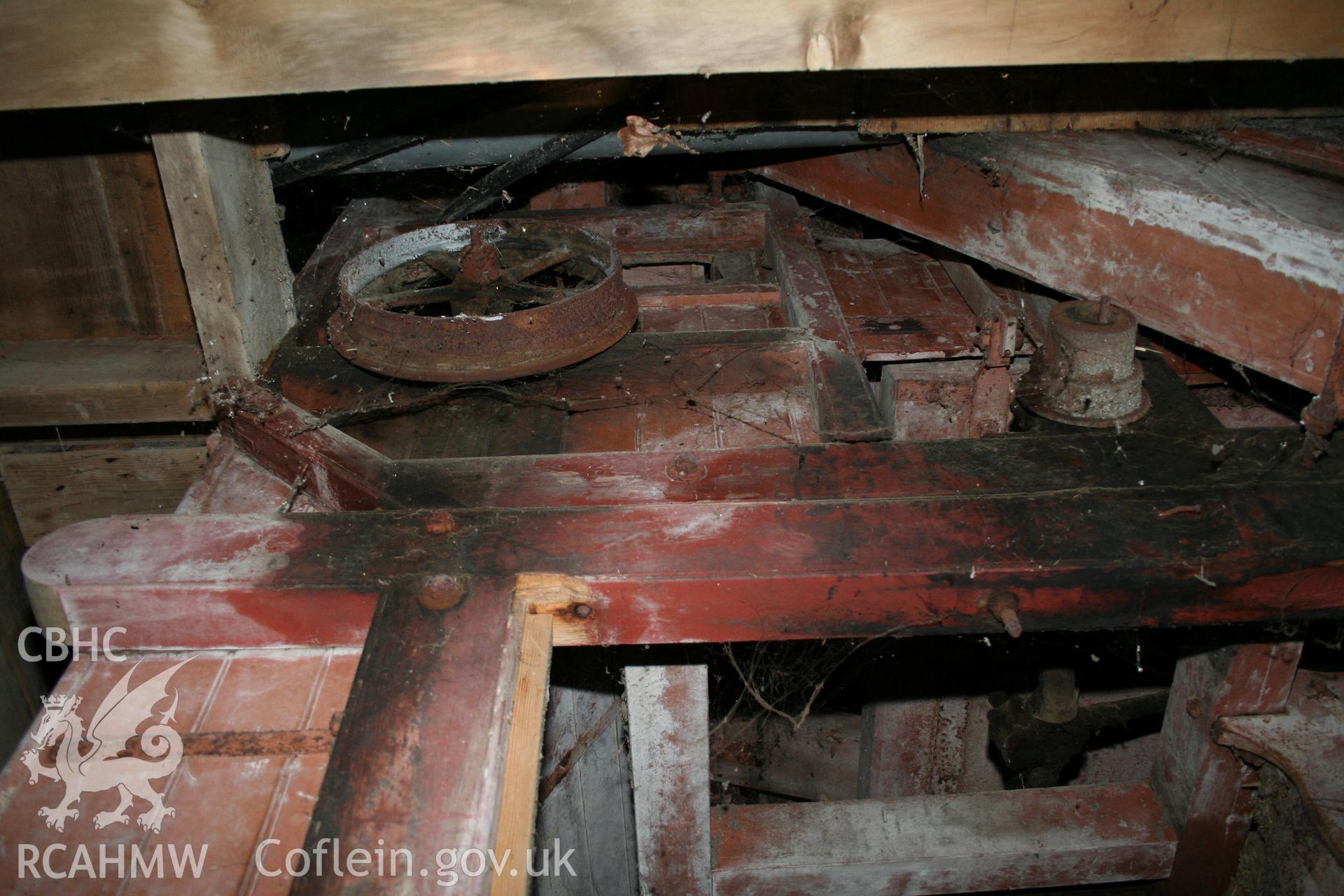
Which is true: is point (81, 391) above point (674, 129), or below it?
below

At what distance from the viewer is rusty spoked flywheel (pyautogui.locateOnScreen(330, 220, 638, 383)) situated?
7.64 feet

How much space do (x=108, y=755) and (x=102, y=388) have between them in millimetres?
2016

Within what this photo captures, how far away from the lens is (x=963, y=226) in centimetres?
269

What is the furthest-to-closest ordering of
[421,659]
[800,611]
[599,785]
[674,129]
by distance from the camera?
1. [599,785]
2. [674,129]
3. [800,611]
4. [421,659]

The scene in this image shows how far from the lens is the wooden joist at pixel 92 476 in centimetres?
343

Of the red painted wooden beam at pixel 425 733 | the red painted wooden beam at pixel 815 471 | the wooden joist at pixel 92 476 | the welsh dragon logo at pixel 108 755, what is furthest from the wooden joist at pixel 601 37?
the wooden joist at pixel 92 476

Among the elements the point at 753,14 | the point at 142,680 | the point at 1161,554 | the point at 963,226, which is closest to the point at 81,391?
the point at 142,680

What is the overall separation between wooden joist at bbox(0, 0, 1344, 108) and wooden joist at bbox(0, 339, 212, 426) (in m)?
1.59

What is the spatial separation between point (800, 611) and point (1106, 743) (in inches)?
141

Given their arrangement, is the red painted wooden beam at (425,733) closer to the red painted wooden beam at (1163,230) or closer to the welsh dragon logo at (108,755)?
the welsh dragon logo at (108,755)

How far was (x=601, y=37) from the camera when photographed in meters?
1.52

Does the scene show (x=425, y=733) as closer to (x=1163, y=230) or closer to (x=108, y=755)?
(x=108, y=755)

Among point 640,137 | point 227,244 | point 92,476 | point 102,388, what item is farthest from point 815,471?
point 92,476

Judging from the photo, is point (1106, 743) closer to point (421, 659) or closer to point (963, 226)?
point (963, 226)
